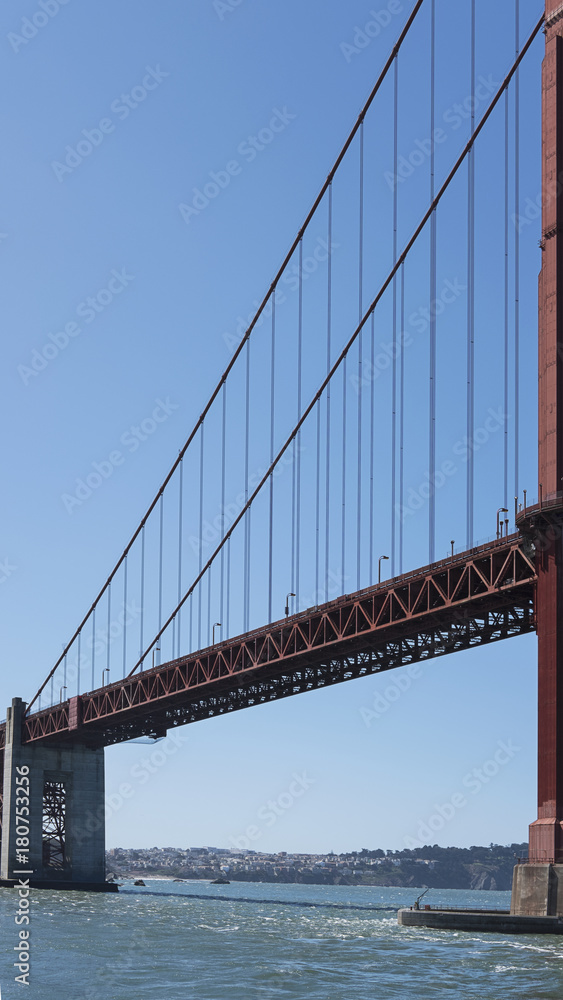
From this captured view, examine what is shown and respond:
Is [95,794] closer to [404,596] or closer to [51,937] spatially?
[404,596]

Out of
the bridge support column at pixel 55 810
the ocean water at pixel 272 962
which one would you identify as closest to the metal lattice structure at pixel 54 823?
the bridge support column at pixel 55 810

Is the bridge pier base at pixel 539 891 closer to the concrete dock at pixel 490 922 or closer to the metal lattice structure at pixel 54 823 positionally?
the concrete dock at pixel 490 922

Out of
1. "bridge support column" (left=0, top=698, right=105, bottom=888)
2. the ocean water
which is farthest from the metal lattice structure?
the ocean water

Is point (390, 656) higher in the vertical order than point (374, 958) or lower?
higher

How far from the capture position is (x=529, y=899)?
135ft

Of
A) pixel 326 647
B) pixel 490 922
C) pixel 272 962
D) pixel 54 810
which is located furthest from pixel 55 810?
pixel 272 962

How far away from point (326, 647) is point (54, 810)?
122ft

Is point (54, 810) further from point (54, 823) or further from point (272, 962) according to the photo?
point (272, 962)

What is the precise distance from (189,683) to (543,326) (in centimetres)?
3317

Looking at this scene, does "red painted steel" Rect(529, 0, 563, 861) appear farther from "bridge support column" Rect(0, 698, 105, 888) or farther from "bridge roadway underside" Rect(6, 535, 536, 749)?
"bridge support column" Rect(0, 698, 105, 888)

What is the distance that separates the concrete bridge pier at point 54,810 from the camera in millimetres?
85688

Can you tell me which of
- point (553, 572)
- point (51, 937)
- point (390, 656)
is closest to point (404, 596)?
point (390, 656)

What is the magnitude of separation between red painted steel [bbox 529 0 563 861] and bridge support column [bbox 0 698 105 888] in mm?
50369

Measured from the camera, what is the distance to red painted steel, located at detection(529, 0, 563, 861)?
42.1 meters
